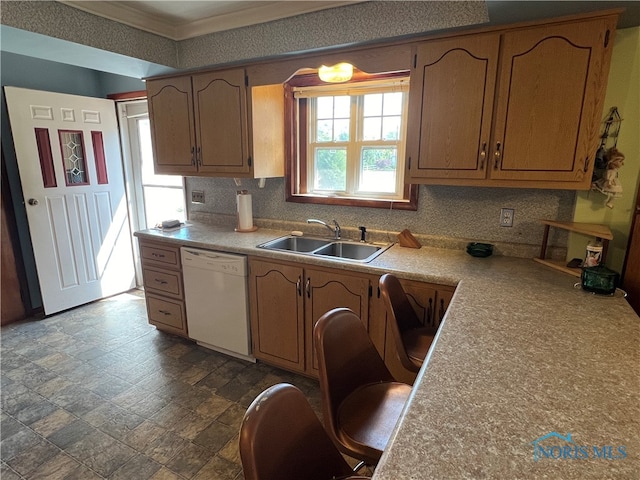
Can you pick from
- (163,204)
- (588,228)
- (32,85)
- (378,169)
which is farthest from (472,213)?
(32,85)

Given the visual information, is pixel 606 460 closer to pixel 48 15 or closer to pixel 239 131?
pixel 239 131

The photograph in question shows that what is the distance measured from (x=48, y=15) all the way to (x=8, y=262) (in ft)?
7.66

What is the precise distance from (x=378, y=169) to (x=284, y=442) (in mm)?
2093

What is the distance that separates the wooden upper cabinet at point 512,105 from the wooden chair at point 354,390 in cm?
113

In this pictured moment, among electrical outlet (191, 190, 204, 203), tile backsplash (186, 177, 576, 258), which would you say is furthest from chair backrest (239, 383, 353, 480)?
electrical outlet (191, 190, 204, 203)

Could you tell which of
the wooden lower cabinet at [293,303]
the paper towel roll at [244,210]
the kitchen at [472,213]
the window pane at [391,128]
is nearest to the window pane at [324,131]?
the window pane at [391,128]

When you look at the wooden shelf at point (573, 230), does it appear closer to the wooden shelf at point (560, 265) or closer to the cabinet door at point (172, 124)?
the wooden shelf at point (560, 265)

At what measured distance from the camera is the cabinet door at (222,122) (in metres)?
2.50

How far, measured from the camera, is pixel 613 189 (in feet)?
5.69

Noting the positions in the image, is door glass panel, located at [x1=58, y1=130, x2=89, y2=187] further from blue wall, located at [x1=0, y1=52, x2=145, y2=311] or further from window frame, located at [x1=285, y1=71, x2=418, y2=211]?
window frame, located at [x1=285, y1=71, x2=418, y2=211]

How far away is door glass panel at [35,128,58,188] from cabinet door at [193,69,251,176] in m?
1.60

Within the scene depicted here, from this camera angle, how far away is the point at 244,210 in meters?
2.80

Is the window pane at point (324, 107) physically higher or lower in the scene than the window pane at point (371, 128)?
higher

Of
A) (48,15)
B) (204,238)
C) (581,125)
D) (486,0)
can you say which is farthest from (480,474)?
(48,15)
